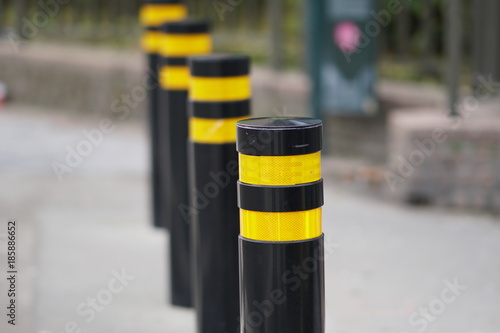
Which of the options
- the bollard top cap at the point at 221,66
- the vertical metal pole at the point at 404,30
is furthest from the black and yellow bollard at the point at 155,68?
the vertical metal pole at the point at 404,30

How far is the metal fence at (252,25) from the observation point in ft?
27.6

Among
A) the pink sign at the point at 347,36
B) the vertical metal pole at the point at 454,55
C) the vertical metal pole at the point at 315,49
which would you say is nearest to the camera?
the vertical metal pole at the point at 454,55

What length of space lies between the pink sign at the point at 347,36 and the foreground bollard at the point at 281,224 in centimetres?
503

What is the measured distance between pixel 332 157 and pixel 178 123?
3297 mm

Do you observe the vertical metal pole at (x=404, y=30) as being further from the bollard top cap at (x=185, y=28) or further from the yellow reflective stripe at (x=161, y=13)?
the bollard top cap at (x=185, y=28)

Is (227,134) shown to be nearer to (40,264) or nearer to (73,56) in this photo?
(40,264)

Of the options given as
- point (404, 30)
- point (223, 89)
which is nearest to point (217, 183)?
point (223, 89)

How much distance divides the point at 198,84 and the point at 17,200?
11.3ft

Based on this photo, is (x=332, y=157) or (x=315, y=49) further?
(x=332, y=157)

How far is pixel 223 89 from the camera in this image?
3.96 meters

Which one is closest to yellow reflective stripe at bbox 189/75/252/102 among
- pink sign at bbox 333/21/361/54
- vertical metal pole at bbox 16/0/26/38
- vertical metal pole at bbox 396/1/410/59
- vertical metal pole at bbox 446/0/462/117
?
vertical metal pole at bbox 446/0/462/117

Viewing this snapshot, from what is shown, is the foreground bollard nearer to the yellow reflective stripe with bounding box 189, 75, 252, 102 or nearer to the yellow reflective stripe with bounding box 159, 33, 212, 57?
the yellow reflective stripe with bounding box 189, 75, 252, 102

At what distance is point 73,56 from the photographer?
36.4 feet

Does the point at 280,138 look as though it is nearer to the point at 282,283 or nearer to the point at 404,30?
the point at 282,283
